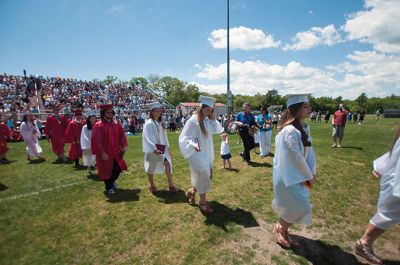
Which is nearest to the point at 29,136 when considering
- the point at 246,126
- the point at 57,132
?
the point at 57,132

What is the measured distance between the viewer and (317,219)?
16.4ft

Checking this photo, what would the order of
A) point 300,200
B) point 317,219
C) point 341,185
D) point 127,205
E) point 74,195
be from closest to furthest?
point 300,200 < point 317,219 < point 127,205 < point 74,195 < point 341,185

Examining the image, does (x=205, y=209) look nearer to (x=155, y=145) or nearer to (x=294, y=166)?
(x=155, y=145)

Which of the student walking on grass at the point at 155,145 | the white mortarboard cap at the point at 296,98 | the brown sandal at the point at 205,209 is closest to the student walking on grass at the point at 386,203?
the white mortarboard cap at the point at 296,98

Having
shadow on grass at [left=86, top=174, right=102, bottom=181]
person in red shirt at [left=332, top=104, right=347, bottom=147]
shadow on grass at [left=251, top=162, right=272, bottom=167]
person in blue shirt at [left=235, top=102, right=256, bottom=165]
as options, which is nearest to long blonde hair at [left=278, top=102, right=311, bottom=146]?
person in blue shirt at [left=235, top=102, right=256, bottom=165]

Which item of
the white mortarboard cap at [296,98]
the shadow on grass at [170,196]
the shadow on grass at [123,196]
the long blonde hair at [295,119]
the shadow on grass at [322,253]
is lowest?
the shadow on grass at [322,253]

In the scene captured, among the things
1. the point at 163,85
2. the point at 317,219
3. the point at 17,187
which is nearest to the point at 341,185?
the point at 317,219

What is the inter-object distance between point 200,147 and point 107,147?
277 centimetres

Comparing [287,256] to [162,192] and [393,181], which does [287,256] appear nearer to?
[393,181]

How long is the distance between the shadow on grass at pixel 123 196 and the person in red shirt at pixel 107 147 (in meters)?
0.19

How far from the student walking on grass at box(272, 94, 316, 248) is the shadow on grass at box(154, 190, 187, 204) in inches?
104

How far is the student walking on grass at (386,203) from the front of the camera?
3.32m

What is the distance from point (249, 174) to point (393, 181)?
468 centimetres

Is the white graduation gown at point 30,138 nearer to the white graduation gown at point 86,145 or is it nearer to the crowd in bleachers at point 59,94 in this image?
the white graduation gown at point 86,145
